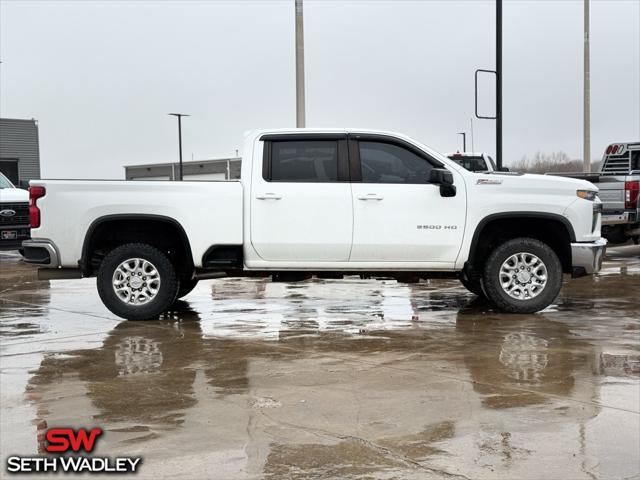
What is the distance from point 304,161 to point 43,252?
3098 millimetres

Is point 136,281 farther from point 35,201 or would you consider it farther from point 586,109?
point 586,109

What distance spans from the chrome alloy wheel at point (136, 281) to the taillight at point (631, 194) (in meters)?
10.2

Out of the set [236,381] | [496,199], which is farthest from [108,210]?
[496,199]

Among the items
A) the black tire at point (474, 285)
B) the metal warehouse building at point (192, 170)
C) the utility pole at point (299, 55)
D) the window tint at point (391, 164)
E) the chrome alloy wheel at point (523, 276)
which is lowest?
the black tire at point (474, 285)

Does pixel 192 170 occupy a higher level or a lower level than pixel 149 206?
higher

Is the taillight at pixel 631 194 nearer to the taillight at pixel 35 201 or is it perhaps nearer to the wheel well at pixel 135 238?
the wheel well at pixel 135 238

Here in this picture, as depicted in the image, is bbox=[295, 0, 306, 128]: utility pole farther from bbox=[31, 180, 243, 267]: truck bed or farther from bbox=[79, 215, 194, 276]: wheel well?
bbox=[31, 180, 243, 267]: truck bed

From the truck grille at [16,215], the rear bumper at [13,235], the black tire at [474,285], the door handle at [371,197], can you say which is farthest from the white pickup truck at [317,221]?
the truck grille at [16,215]

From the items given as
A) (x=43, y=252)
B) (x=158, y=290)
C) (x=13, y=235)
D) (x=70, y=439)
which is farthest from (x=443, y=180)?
(x=13, y=235)

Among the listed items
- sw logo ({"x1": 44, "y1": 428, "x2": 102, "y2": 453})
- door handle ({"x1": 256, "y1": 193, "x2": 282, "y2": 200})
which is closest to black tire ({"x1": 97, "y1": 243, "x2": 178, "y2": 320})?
door handle ({"x1": 256, "y1": 193, "x2": 282, "y2": 200})

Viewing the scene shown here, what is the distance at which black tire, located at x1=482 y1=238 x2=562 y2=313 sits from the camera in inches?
365

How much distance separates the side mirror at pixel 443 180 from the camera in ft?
29.3

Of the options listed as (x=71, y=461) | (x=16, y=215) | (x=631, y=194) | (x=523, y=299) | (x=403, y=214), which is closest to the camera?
(x=71, y=461)

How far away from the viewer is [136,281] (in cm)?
914
